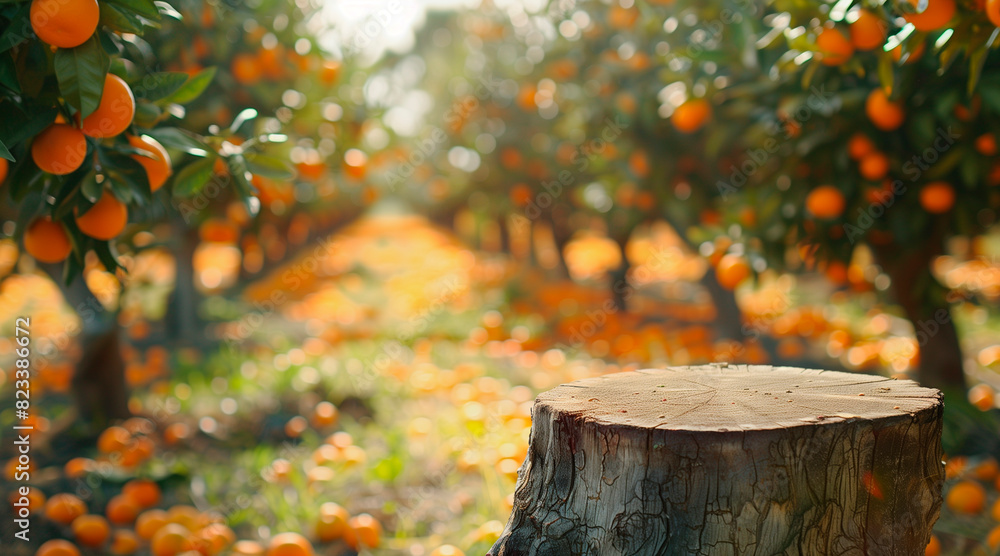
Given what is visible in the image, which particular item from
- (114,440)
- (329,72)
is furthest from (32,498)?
(329,72)

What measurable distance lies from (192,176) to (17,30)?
1.46 ft

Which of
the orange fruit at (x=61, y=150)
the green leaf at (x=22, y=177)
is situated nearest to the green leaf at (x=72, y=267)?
the green leaf at (x=22, y=177)

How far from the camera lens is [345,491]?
2.80 metres

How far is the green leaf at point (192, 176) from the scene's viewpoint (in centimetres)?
160

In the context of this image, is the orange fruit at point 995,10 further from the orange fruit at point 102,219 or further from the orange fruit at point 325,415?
the orange fruit at point 325,415

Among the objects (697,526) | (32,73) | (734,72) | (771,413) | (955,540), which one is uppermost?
(734,72)

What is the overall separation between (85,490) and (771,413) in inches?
105

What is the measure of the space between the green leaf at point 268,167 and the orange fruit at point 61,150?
0.39m

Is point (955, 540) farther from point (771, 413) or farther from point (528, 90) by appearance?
point (528, 90)

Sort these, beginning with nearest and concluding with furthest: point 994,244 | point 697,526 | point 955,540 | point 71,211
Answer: point 697,526 < point 71,211 < point 955,540 < point 994,244

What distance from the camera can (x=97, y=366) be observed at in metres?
3.52

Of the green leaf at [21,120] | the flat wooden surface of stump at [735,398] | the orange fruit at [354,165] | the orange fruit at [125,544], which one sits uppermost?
the orange fruit at [354,165]

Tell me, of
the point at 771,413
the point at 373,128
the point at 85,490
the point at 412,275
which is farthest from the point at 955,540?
the point at 412,275

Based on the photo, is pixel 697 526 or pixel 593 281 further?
pixel 593 281
